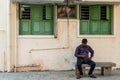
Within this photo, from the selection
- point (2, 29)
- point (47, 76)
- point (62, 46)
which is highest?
point (2, 29)

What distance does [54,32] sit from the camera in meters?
15.9

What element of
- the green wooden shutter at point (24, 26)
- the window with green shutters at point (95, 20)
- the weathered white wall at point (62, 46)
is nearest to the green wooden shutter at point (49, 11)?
the weathered white wall at point (62, 46)

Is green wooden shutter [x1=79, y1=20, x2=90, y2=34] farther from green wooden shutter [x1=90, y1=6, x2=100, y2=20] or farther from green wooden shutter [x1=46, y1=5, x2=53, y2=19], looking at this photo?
green wooden shutter [x1=46, y1=5, x2=53, y2=19]

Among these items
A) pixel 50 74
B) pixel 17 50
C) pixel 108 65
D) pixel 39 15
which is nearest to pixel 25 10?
pixel 39 15

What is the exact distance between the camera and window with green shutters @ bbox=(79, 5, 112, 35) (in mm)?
16266

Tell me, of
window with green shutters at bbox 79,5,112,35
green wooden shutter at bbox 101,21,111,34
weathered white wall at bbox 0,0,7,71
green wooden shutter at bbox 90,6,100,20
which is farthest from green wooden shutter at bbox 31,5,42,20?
green wooden shutter at bbox 101,21,111,34

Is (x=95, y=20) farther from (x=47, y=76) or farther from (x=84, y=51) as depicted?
(x=47, y=76)

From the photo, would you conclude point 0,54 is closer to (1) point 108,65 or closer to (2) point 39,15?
(2) point 39,15

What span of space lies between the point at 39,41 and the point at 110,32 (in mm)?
2817

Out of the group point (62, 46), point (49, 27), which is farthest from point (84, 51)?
point (49, 27)

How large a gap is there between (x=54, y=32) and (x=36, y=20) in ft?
2.68

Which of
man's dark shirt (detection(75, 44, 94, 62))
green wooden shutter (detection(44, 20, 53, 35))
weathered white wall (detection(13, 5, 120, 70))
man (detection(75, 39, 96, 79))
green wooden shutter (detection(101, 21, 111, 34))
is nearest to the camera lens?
man (detection(75, 39, 96, 79))

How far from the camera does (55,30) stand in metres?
15.9

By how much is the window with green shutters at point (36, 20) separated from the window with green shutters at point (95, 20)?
1.23 metres
